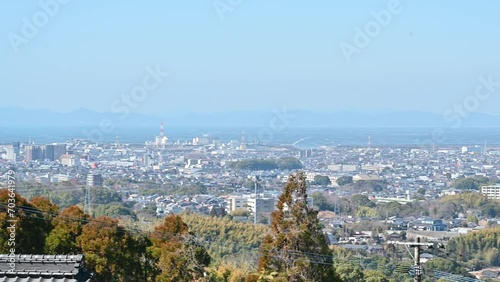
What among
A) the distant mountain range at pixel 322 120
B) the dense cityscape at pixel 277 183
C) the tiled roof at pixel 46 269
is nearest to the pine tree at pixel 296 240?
the tiled roof at pixel 46 269

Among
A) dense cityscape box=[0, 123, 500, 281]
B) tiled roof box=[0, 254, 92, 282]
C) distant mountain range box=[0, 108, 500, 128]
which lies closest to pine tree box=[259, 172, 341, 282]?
tiled roof box=[0, 254, 92, 282]

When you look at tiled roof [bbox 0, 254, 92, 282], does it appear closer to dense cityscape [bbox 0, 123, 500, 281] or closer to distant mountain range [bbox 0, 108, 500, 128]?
dense cityscape [bbox 0, 123, 500, 281]

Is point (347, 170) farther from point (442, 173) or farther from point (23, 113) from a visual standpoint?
point (23, 113)

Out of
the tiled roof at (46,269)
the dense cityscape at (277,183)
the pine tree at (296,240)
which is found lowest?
the dense cityscape at (277,183)

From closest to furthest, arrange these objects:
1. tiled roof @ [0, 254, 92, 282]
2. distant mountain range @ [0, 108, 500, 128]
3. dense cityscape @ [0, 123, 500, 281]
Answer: tiled roof @ [0, 254, 92, 282] → dense cityscape @ [0, 123, 500, 281] → distant mountain range @ [0, 108, 500, 128]

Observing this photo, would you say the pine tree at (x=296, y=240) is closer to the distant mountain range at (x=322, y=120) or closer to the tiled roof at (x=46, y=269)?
the tiled roof at (x=46, y=269)

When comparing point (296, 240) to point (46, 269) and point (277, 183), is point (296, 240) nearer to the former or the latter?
point (46, 269)
